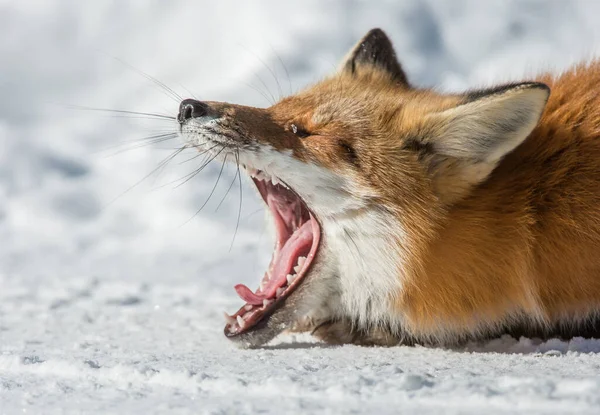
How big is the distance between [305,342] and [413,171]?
853 mm

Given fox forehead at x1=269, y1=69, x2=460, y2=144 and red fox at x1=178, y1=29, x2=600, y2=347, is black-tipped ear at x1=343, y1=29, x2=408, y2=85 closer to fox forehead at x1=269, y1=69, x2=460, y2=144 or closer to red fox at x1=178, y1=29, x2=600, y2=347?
fox forehead at x1=269, y1=69, x2=460, y2=144

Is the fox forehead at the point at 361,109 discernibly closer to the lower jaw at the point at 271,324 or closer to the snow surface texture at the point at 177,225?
the lower jaw at the point at 271,324

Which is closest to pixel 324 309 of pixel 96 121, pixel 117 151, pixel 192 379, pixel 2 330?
pixel 192 379

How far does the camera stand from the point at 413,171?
8.70 feet

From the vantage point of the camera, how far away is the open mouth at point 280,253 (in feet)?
9.08

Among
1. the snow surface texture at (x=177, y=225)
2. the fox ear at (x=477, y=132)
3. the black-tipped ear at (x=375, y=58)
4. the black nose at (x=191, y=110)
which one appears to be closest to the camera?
the snow surface texture at (x=177, y=225)

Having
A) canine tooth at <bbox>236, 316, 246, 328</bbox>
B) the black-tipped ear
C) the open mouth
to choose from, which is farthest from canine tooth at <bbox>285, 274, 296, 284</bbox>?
the black-tipped ear

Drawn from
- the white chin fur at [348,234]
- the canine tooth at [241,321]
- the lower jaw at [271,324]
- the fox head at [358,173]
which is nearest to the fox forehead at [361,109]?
the fox head at [358,173]

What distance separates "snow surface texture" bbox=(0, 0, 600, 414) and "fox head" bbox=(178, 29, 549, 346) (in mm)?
210

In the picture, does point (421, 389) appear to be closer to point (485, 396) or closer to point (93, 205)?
point (485, 396)

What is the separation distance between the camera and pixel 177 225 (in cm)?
525

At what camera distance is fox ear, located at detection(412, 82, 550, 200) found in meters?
2.42

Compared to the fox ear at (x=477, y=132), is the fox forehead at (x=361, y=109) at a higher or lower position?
higher

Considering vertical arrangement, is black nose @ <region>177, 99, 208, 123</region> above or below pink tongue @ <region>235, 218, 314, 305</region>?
above
